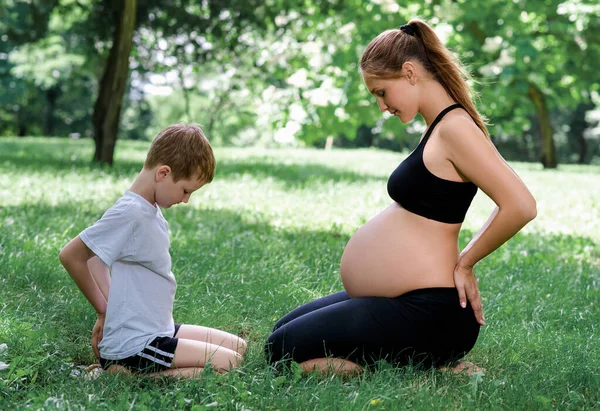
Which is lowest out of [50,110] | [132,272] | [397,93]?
[50,110]

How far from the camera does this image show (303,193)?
9312 millimetres

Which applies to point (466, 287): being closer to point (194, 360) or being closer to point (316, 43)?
point (194, 360)

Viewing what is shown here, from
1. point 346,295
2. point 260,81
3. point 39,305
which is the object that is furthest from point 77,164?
point 346,295

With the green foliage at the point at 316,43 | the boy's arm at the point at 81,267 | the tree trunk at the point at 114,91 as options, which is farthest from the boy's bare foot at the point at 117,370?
the green foliage at the point at 316,43

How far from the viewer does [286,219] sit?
7277 mm

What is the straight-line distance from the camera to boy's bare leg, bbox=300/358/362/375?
300 cm

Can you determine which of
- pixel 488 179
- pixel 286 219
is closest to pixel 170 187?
pixel 488 179

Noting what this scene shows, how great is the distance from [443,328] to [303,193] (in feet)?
21.0

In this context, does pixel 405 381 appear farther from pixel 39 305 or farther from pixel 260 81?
pixel 260 81

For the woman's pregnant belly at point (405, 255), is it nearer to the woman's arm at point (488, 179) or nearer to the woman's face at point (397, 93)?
the woman's arm at point (488, 179)

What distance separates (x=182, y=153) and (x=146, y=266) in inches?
21.2

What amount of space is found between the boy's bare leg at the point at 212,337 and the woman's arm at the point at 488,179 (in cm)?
111

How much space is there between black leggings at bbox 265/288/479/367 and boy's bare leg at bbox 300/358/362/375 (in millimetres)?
22

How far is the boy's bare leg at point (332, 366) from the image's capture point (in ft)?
9.84
